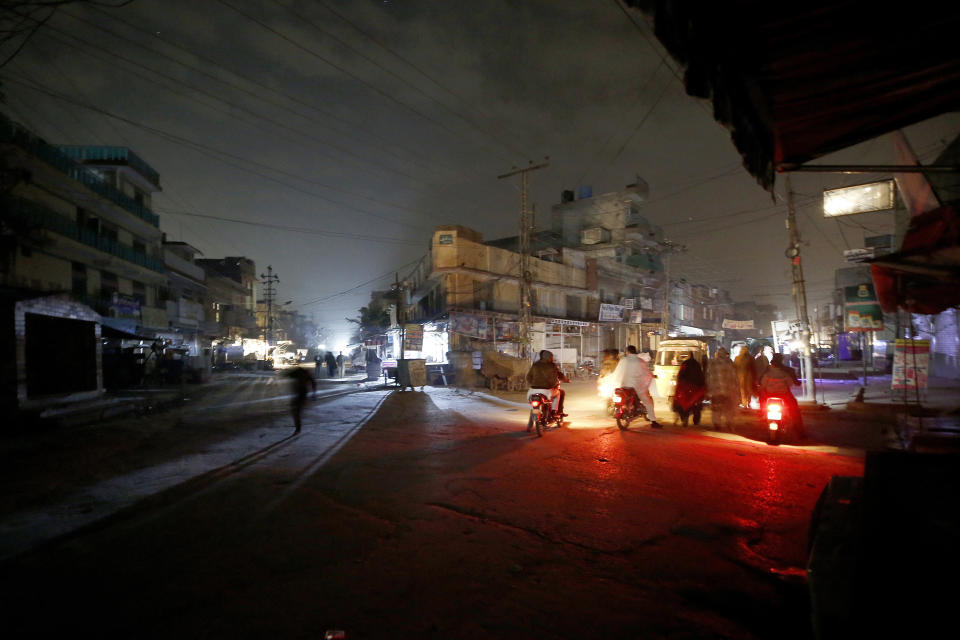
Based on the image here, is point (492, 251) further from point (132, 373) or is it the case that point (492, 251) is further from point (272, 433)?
A: point (272, 433)

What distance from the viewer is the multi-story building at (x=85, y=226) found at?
20156mm

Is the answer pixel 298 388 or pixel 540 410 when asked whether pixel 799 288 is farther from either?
pixel 298 388

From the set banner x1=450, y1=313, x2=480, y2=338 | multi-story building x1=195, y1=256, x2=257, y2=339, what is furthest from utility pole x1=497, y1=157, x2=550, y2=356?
multi-story building x1=195, y1=256, x2=257, y2=339

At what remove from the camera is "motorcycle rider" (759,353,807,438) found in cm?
858

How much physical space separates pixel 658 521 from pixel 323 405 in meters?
13.6

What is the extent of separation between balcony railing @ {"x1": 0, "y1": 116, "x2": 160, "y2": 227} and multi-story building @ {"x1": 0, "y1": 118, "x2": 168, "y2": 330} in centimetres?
4

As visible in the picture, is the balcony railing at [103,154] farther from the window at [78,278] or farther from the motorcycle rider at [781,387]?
the motorcycle rider at [781,387]

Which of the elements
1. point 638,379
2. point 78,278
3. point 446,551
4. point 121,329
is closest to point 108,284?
point 78,278

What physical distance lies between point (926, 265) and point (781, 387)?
3289 millimetres

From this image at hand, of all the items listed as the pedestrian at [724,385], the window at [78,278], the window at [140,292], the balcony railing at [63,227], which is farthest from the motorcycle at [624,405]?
the window at [140,292]

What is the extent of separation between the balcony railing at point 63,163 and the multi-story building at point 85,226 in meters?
0.04

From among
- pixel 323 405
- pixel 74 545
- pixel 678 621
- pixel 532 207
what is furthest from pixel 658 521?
pixel 532 207

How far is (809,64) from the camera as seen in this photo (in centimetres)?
262

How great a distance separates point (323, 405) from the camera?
1620 centimetres
